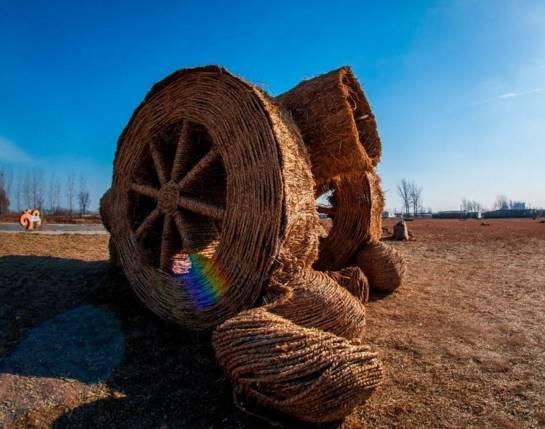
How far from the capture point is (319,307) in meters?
3.54

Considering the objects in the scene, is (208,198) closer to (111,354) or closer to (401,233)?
(111,354)

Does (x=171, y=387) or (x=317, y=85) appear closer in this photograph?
(x=171, y=387)

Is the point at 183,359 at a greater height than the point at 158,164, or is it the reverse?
the point at 158,164

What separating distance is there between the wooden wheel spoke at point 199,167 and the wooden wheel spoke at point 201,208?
0.63 ft

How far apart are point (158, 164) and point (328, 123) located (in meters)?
2.12

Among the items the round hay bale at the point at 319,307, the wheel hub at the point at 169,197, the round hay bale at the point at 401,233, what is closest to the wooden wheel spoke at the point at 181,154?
the wheel hub at the point at 169,197

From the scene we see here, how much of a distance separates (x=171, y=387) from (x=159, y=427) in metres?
0.54

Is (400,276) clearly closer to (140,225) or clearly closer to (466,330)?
(466,330)

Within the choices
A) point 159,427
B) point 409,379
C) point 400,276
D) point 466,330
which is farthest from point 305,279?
point 400,276

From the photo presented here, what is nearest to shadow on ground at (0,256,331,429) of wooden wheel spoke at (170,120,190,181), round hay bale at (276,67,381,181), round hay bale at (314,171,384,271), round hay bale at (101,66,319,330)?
round hay bale at (101,66,319,330)

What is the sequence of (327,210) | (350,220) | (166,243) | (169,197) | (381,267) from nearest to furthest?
(169,197), (166,243), (381,267), (350,220), (327,210)

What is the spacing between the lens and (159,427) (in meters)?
2.67

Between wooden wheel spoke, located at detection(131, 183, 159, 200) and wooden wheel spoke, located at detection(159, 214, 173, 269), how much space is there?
35cm

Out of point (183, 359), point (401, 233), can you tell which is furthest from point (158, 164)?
point (401, 233)
